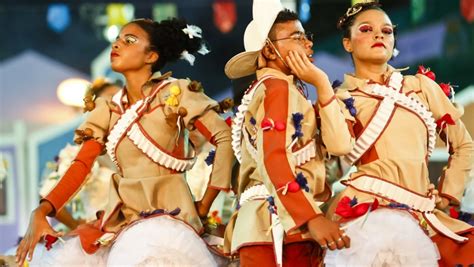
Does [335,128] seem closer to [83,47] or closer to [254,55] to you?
[254,55]

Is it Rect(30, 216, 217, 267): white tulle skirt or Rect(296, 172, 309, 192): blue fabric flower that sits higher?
Rect(296, 172, 309, 192): blue fabric flower

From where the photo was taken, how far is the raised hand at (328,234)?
4129 millimetres

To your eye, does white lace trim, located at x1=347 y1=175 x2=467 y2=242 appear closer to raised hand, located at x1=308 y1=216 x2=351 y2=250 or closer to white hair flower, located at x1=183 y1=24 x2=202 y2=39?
raised hand, located at x1=308 y1=216 x2=351 y2=250

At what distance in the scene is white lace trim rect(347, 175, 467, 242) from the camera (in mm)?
4566

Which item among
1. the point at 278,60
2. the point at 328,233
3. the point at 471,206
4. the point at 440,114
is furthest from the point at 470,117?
the point at 328,233

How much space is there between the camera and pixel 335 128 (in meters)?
4.41

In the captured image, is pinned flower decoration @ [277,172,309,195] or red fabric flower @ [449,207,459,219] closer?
pinned flower decoration @ [277,172,309,195]

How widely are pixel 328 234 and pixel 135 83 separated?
1427 millimetres

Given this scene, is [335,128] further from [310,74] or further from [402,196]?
[402,196]

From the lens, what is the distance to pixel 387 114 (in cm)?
468

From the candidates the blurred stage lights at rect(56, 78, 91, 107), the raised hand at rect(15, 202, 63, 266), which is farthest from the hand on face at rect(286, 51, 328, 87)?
the blurred stage lights at rect(56, 78, 91, 107)

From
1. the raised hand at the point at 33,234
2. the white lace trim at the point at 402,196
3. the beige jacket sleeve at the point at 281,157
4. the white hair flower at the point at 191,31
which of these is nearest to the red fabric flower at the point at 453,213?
the white lace trim at the point at 402,196

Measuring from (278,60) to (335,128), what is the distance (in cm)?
42

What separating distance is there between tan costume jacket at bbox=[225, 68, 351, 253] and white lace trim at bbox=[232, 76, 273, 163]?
0.08 ft
